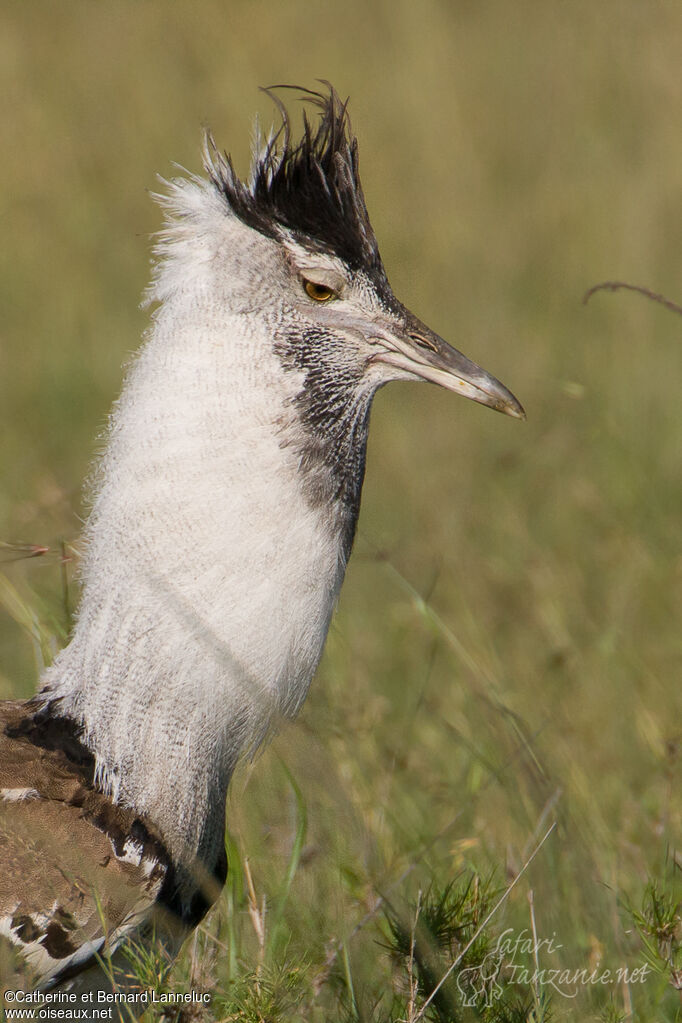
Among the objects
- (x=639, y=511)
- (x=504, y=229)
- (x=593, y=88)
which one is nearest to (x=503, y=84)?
(x=593, y=88)

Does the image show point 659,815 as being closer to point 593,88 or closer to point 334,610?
point 334,610

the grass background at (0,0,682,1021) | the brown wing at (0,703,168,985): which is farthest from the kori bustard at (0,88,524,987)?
the grass background at (0,0,682,1021)

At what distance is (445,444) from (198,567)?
12.7 feet

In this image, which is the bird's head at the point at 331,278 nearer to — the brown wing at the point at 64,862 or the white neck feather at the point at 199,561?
the white neck feather at the point at 199,561

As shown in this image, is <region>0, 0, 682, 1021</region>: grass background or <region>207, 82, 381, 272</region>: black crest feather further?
<region>0, 0, 682, 1021</region>: grass background

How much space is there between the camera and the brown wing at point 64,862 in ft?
8.07

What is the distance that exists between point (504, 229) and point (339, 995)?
241 inches

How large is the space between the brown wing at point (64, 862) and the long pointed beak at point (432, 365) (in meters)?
1.02

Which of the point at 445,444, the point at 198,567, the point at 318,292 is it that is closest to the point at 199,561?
the point at 198,567

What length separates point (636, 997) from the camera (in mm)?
2943

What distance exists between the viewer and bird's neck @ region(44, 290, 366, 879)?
254cm

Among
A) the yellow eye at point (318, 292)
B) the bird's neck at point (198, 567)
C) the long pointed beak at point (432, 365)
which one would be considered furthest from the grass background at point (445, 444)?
the yellow eye at point (318, 292)

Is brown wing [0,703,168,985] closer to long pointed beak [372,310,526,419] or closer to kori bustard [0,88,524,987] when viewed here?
kori bustard [0,88,524,987]

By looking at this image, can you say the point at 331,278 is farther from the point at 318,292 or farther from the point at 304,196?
the point at 304,196
